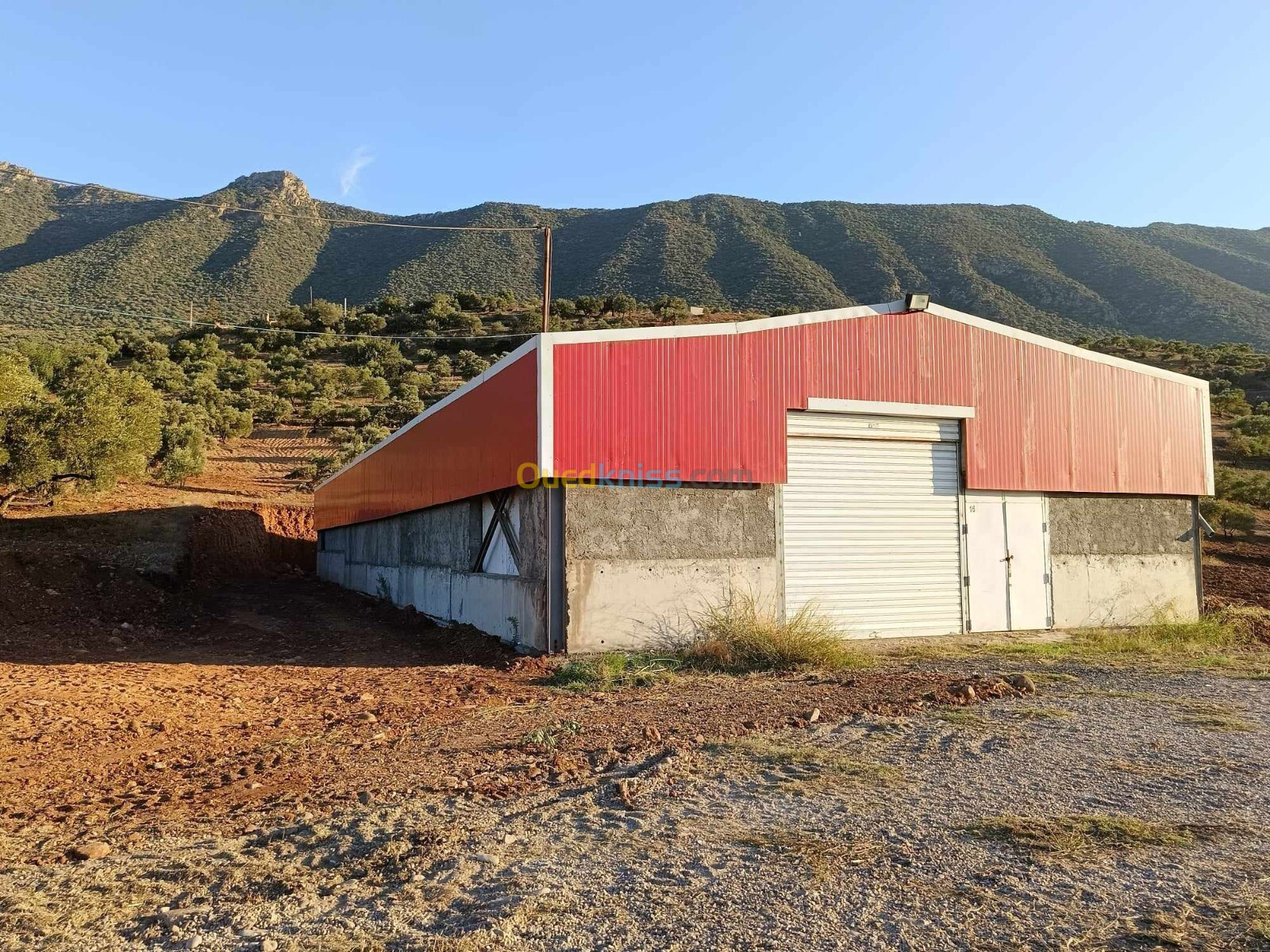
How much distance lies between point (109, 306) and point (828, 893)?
67.2 metres

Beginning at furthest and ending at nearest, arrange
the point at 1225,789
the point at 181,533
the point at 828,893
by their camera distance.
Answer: the point at 181,533
the point at 1225,789
the point at 828,893

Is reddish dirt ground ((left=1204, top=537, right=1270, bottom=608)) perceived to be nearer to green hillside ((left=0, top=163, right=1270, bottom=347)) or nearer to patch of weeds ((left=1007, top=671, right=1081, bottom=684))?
patch of weeds ((left=1007, top=671, right=1081, bottom=684))

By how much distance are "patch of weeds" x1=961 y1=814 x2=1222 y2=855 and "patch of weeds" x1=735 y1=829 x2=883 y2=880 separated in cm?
71

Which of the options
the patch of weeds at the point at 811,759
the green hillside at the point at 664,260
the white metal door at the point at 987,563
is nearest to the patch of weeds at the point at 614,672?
the patch of weeds at the point at 811,759

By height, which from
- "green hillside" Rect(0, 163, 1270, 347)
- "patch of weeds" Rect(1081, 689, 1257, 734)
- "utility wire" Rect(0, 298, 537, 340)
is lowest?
"patch of weeds" Rect(1081, 689, 1257, 734)

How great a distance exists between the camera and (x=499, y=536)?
Result: 46.2 ft

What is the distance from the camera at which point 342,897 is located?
4.29 meters

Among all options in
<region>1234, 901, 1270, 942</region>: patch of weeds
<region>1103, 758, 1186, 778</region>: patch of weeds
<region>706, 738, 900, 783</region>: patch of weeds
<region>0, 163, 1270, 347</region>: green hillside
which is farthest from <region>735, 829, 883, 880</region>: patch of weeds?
<region>0, 163, 1270, 347</region>: green hillside

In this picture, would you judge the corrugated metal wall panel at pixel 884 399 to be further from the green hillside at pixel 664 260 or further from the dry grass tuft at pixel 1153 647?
the green hillside at pixel 664 260

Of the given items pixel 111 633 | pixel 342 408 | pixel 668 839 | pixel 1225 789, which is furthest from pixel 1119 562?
pixel 342 408

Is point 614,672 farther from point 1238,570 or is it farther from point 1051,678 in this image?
point 1238,570

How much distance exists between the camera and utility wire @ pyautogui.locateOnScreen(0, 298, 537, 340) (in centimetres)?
5266

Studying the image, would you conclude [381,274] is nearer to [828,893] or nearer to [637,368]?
[637,368]

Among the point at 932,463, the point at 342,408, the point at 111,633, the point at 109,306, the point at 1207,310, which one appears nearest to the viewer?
the point at 932,463
